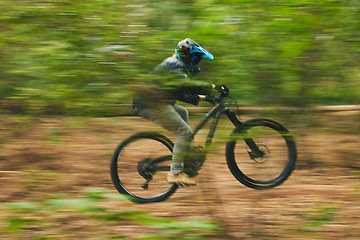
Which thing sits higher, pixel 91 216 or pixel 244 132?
pixel 244 132

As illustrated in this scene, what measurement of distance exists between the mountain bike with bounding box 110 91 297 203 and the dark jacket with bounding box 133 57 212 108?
0.75 feet

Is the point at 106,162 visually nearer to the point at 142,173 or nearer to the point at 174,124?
the point at 174,124

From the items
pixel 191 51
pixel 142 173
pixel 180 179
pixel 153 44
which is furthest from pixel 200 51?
pixel 142 173

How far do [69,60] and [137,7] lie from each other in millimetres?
453

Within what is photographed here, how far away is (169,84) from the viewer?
241 cm

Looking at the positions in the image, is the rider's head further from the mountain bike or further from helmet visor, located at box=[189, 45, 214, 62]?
the mountain bike

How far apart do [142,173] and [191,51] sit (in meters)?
2.43

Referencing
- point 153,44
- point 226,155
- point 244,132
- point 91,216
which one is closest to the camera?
point 91,216

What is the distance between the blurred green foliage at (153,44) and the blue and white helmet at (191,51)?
0.15ft

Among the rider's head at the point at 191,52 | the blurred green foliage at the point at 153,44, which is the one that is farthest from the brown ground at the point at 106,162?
the rider's head at the point at 191,52

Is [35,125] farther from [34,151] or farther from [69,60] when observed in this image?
[69,60]

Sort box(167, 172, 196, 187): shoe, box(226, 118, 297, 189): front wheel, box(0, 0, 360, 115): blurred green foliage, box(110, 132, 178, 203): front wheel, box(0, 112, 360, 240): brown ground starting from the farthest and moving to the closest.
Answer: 1. box(110, 132, 178, 203): front wheel
2. box(167, 172, 196, 187): shoe
3. box(226, 118, 297, 189): front wheel
4. box(0, 112, 360, 240): brown ground
5. box(0, 0, 360, 115): blurred green foliage


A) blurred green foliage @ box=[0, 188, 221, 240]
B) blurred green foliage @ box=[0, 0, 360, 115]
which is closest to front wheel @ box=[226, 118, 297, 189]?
blurred green foliage @ box=[0, 0, 360, 115]

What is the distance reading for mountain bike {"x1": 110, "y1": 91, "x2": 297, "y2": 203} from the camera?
2607 millimetres
